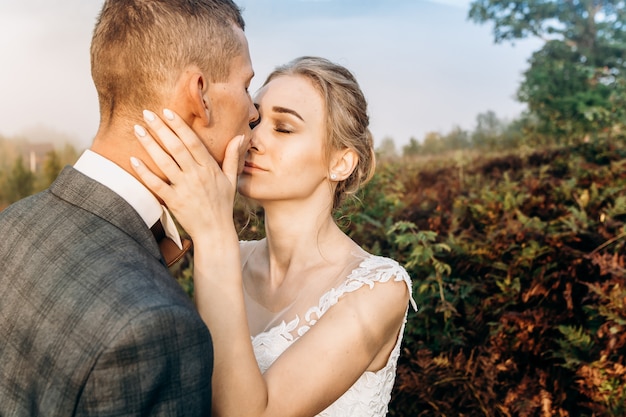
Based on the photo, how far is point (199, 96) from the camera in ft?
6.41

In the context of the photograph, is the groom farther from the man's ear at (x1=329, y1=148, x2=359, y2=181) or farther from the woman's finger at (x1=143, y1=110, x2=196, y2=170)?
the man's ear at (x1=329, y1=148, x2=359, y2=181)

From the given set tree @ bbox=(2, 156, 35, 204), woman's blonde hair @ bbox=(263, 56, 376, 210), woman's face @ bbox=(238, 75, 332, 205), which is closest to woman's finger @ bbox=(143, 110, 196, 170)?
woman's face @ bbox=(238, 75, 332, 205)

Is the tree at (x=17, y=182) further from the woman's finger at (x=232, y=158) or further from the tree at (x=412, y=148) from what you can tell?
the woman's finger at (x=232, y=158)

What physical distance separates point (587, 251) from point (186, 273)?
8.84ft

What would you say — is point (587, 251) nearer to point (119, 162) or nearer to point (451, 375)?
A: point (451, 375)

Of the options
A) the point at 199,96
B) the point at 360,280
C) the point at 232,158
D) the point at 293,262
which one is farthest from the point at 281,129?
the point at 199,96

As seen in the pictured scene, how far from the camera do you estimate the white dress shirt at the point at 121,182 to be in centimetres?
186

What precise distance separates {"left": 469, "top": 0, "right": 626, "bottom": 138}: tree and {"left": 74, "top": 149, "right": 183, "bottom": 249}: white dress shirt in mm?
13532

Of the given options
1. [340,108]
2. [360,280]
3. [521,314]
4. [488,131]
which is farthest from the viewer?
[488,131]

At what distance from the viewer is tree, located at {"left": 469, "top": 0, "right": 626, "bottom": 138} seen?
15.5 meters

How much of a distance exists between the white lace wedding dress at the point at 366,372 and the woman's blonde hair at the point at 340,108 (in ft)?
1.97

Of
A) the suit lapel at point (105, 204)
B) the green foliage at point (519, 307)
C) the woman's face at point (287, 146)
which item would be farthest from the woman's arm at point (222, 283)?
the green foliage at point (519, 307)

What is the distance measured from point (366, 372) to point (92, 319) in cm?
150

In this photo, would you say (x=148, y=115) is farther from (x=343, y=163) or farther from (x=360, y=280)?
(x=343, y=163)
